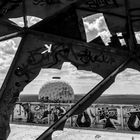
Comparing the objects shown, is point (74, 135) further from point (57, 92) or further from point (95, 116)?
point (57, 92)

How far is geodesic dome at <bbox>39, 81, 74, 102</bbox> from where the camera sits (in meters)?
41.4

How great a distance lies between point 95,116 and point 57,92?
17455mm

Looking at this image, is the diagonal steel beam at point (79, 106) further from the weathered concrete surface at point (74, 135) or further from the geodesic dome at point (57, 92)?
the geodesic dome at point (57, 92)

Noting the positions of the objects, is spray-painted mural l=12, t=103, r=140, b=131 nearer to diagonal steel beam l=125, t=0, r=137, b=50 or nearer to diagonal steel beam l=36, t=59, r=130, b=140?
diagonal steel beam l=125, t=0, r=137, b=50

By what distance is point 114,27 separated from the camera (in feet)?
16.8

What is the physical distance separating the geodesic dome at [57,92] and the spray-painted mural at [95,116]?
13.1 meters

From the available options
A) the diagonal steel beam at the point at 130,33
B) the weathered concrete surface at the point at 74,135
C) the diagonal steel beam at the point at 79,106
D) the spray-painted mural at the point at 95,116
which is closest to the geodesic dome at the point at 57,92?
the spray-painted mural at the point at 95,116

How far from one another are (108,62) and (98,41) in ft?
1.54

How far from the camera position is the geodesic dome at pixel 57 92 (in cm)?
4144

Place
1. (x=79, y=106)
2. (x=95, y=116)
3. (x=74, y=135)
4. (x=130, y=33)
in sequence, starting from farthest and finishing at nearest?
(x=95, y=116) → (x=74, y=135) → (x=130, y=33) → (x=79, y=106)

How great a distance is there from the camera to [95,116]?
24.6 metres

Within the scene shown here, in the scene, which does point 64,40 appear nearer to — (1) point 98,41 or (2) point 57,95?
(1) point 98,41

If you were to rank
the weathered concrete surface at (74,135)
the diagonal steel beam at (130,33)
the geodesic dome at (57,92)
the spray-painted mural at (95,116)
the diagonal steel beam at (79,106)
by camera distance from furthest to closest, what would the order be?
the geodesic dome at (57,92), the spray-painted mural at (95,116), the weathered concrete surface at (74,135), the diagonal steel beam at (130,33), the diagonal steel beam at (79,106)

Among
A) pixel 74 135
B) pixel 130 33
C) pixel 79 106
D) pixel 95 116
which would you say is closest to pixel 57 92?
pixel 95 116
